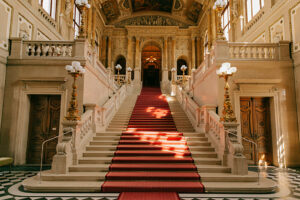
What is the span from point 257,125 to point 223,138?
3776mm

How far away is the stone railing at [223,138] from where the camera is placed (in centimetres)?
598

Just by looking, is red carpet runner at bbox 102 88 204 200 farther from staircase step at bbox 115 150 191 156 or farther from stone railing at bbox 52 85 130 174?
stone railing at bbox 52 85 130 174

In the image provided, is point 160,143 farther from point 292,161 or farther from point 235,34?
point 235,34

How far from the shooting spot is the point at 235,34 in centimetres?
1406

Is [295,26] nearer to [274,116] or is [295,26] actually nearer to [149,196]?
[274,116]

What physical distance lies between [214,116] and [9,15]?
9.28 m

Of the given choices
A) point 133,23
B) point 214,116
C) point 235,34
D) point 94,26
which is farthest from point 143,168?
point 133,23

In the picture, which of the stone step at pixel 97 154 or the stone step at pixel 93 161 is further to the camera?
the stone step at pixel 97 154

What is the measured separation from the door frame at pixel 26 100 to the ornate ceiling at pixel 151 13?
50.0 feet

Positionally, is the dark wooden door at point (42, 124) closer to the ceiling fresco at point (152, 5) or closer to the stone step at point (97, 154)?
the stone step at point (97, 154)

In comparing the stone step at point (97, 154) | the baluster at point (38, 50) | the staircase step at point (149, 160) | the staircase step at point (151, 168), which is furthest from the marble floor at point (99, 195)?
the baluster at point (38, 50)

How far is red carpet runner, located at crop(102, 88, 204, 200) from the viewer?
5.21 metres

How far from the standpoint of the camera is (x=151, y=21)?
24094mm

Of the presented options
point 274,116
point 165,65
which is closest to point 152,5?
point 165,65
